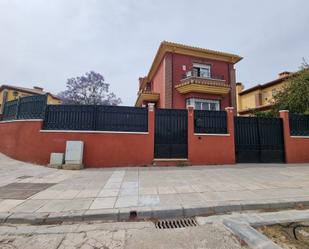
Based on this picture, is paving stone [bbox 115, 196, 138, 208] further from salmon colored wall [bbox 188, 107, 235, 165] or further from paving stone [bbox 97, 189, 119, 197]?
salmon colored wall [bbox 188, 107, 235, 165]

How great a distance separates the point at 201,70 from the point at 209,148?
354 inches

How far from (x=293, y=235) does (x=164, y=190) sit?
10.4ft

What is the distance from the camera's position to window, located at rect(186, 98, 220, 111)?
50.2 ft

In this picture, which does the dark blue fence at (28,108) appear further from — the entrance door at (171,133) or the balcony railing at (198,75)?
the balcony railing at (198,75)

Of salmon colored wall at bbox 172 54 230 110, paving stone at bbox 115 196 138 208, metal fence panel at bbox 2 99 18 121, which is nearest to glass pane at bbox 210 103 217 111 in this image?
salmon colored wall at bbox 172 54 230 110

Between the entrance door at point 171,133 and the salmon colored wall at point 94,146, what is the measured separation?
0.41 m

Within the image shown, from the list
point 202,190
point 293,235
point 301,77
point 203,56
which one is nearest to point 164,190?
point 202,190

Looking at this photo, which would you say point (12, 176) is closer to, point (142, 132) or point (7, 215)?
point (7, 215)

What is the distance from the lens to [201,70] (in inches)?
665

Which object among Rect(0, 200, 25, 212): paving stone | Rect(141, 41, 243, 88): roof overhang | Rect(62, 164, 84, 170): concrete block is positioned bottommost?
Rect(0, 200, 25, 212): paving stone

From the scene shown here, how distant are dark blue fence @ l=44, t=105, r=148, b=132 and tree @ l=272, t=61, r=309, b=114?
11.6 m

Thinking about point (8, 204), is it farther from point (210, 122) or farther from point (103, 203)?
point (210, 122)

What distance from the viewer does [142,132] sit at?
9.95 m

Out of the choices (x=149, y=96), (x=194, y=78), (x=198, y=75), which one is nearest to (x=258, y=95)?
(x=198, y=75)
